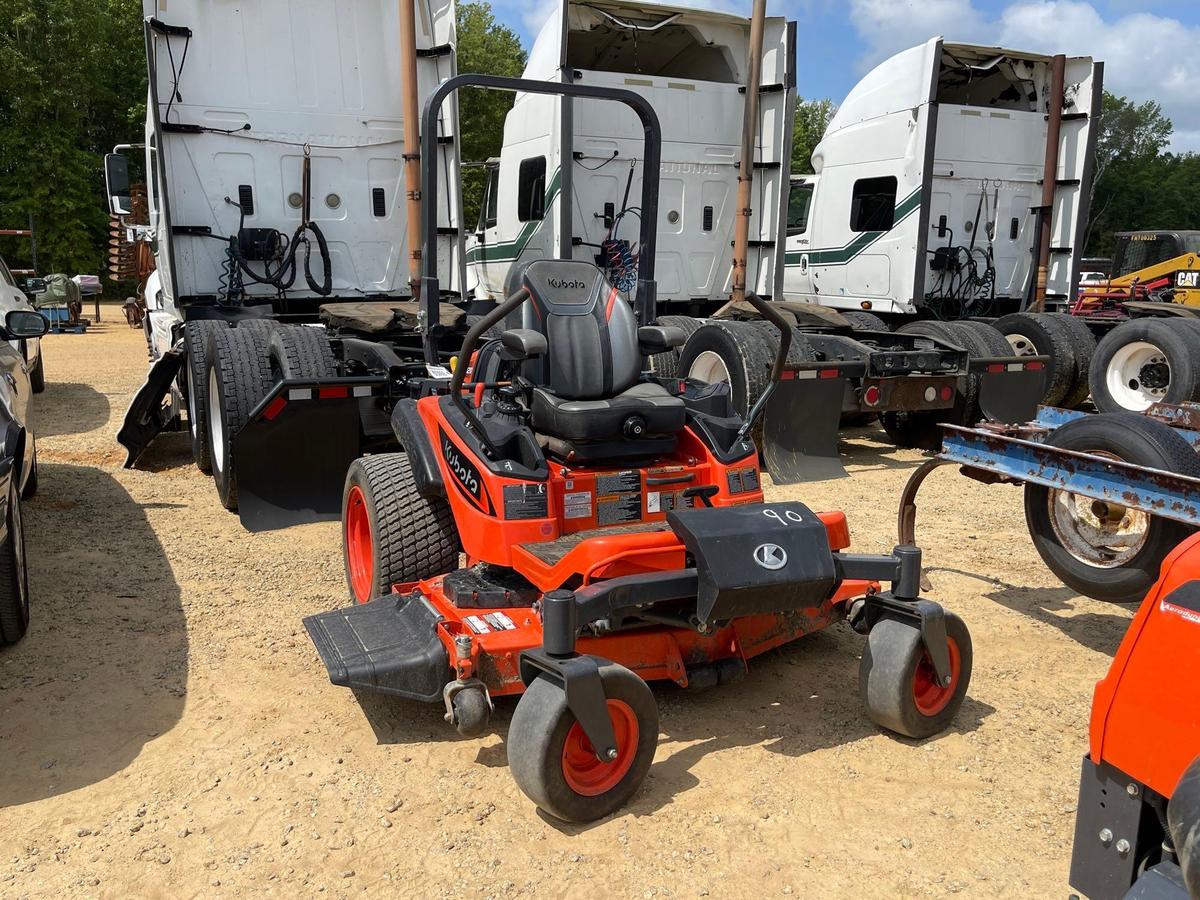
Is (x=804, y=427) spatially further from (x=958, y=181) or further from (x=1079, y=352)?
(x=958, y=181)

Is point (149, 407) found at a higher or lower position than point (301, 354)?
lower

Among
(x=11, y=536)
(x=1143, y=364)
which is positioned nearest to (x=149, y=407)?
(x=11, y=536)

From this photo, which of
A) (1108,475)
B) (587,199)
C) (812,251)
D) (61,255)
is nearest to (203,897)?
(1108,475)

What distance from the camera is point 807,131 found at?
40969mm

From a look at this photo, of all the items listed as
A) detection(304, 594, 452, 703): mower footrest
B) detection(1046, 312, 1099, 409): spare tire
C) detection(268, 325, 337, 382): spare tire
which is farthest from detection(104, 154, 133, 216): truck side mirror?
detection(1046, 312, 1099, 409): spare tire

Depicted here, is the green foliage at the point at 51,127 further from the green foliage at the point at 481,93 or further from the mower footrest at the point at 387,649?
the mower footrest at the point at 387,649

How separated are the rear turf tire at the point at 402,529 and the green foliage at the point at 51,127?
29.3m

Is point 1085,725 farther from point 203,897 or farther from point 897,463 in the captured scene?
point 897,463

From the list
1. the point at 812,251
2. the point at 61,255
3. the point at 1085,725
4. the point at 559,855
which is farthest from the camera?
the point at 61,255

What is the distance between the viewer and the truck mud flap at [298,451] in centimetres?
539

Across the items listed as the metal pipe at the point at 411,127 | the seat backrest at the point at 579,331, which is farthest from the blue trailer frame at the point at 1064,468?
the metal pipe at the point at 411,127

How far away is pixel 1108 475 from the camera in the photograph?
3.47 meters

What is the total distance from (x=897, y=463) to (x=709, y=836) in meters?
5.59

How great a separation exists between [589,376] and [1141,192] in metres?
56.2
